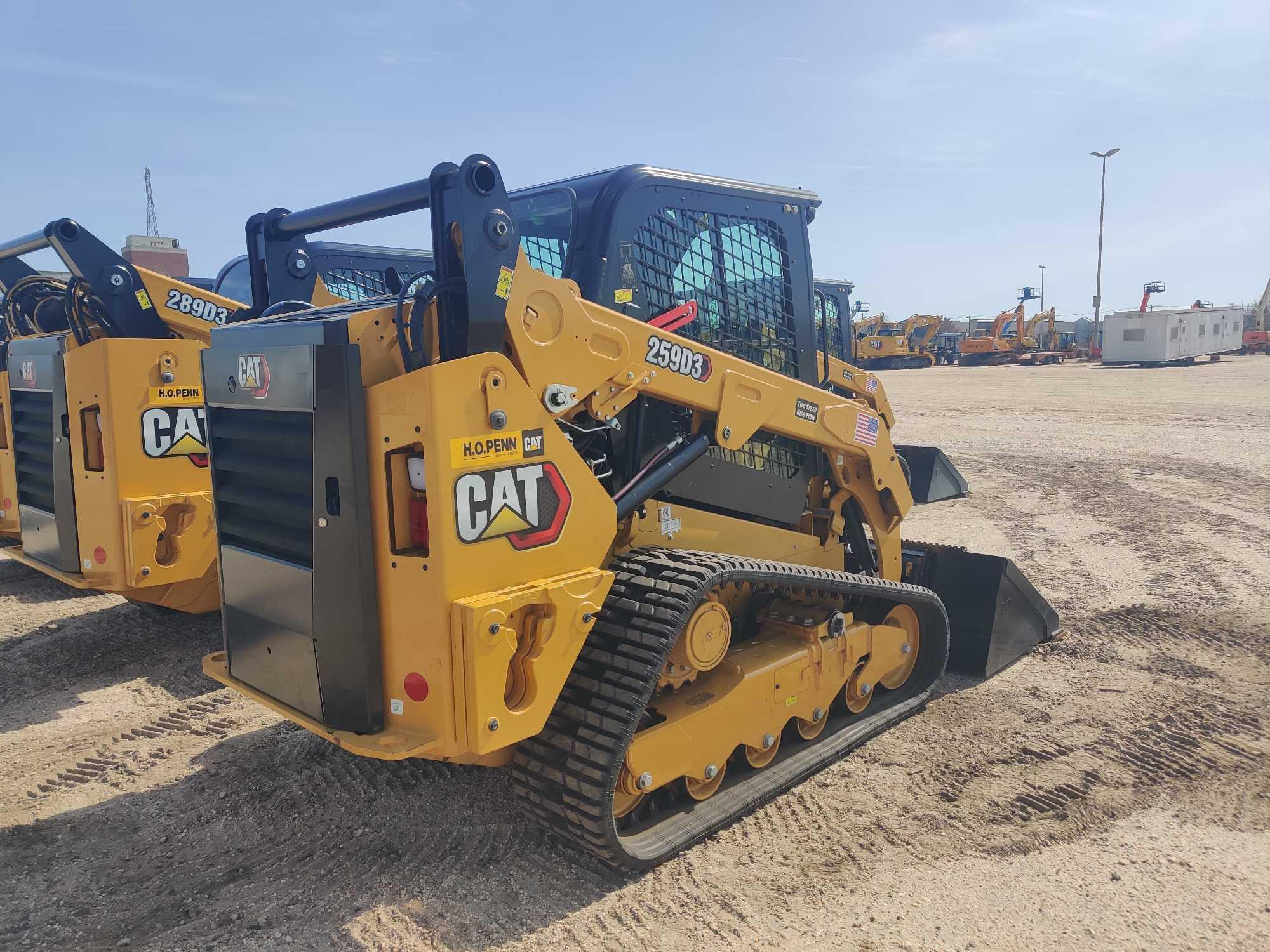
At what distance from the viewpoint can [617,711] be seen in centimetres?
329

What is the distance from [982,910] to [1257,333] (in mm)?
53724

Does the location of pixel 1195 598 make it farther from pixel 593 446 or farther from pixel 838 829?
pixel 593 446

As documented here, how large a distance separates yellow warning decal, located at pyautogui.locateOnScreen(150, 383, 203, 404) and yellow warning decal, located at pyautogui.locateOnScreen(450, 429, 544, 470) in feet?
11.1

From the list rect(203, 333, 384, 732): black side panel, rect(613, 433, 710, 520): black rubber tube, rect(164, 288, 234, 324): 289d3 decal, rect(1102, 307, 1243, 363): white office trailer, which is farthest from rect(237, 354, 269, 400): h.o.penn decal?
rect(1102, 307, 1243, 363): white office trailer

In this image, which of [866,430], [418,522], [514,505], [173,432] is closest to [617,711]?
[514,505]

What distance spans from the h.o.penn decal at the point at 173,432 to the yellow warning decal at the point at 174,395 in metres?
0.04

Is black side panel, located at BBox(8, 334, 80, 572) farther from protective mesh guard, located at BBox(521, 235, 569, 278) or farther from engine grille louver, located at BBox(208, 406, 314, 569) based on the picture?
protective mesh guard, located at BBox(521, 235, 569, 278)

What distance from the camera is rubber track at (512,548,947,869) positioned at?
3.26 meters

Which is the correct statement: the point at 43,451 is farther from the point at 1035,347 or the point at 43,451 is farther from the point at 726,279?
the point at 1035,347

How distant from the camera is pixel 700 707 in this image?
3.80 m

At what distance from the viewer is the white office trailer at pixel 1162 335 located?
36719mm

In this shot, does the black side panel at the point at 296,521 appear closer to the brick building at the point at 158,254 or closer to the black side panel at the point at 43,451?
the black side panel at the point at 43,451

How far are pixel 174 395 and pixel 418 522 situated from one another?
3541 mm

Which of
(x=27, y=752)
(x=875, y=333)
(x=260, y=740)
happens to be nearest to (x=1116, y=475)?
(x=260, y=740)
